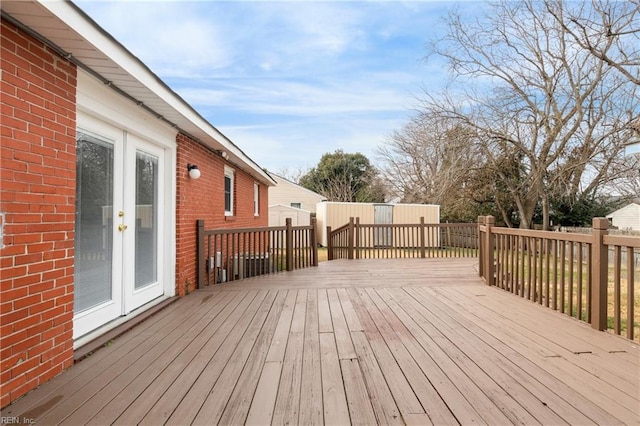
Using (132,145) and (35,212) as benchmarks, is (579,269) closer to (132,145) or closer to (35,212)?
(35,212)

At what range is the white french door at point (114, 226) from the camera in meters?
2.89

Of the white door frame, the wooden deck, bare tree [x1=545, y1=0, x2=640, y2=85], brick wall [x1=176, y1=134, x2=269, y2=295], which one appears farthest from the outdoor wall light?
bare tree [x1=545, y1=0, x2=640, y2=85]

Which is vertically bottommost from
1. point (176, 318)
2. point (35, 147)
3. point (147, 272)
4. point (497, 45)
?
point (176, 318)

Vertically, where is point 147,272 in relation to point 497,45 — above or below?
below

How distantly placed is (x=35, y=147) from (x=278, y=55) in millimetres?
7864

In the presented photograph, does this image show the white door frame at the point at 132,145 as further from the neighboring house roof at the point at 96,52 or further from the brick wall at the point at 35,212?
the brick wall at the point at 35,212

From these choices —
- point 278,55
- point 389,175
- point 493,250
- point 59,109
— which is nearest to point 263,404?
point 59,109

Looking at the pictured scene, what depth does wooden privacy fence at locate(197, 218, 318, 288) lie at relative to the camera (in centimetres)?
541

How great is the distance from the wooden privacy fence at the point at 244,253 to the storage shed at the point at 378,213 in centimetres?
863

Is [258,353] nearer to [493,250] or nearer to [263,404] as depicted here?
[263,404]

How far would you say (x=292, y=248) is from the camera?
6.88m

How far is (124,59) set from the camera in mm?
2602

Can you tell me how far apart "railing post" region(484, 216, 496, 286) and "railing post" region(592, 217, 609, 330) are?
207cm

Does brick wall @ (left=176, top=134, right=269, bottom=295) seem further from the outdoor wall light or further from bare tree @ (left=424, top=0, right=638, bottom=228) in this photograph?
bare tree @ (left=424, top=0, right=638, bottom=228)
